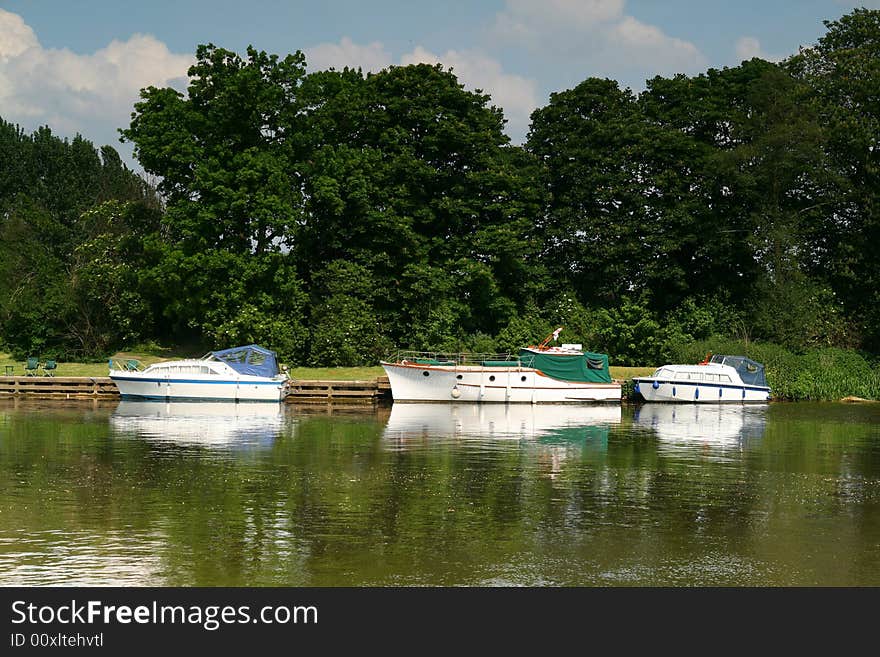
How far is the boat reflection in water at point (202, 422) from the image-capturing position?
36.8 meters

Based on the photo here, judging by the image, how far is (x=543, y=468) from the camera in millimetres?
30906

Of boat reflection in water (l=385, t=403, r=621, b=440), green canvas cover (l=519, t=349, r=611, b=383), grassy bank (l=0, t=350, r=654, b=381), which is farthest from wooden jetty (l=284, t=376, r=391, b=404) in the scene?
green canvas cover (l=519, t=349, r=611, b=383)

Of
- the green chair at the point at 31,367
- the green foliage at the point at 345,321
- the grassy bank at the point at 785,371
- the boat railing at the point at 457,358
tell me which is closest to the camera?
the boat railing at the point at 457,358

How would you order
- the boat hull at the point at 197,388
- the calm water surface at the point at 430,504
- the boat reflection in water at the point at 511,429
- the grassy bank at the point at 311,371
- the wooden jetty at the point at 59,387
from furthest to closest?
the grassy bank at the point at 311,371, the wooden jetty at the point at 59,387, the boat hull at the point at 197,388, the boat reflection in water at the point at 511,429, the calm water surface at the point at 430,504

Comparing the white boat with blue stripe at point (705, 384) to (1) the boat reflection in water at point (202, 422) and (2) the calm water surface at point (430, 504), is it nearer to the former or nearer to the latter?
(2) the calm water surface at point (430, 504)

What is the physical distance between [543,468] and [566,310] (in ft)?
125

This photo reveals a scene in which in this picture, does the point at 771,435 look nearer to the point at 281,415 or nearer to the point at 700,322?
the point at 281,415

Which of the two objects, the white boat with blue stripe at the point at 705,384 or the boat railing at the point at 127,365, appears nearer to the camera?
the boat railing at the point at 127,365

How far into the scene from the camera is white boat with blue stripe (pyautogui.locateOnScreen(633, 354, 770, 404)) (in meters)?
56.1

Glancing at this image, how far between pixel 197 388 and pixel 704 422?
79.6ft

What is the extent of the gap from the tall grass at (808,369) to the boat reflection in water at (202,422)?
85.4 feet

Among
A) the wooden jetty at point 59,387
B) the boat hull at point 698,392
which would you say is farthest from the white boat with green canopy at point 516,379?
the wooden jetty at point 59,387

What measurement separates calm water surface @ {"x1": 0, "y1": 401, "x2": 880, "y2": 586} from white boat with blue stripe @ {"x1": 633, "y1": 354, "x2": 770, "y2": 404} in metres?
12.2

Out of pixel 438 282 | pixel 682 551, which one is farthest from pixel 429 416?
pixel 682 551
